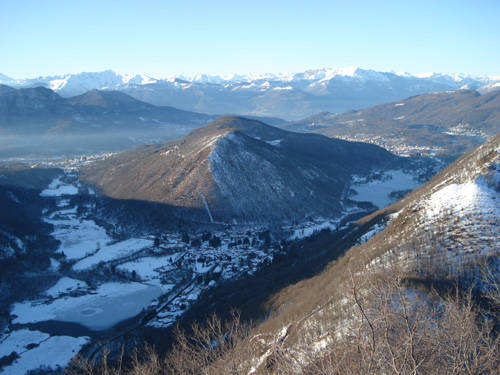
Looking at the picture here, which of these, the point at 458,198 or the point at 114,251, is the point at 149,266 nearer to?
the point at 114,251

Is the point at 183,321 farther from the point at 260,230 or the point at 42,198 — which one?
the point at 42,198

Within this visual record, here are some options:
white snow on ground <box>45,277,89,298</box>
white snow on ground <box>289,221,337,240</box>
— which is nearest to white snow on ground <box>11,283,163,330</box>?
white snow on ground <box>45,277,89,298</box>

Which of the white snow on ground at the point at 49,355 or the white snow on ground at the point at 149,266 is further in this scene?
the white snow on ground at the point at 149,266

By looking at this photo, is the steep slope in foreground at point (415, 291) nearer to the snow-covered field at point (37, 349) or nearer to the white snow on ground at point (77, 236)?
the snow-covered field at point (37, 349)

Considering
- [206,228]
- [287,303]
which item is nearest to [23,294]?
[206,228]

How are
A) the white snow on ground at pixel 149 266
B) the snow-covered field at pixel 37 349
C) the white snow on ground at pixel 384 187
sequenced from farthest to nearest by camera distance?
the white snow on ground at pixel 384 187
the white snow on ground at pixel 149 266
the snow-covered field at pixel 37 349

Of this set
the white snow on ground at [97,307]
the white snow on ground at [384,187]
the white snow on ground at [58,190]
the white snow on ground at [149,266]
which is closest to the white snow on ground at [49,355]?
the white snow on ground at [97,307]

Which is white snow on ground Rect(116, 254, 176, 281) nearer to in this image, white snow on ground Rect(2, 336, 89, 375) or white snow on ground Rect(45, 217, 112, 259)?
white snow on ground Rect(45, 217, 112, 259)
